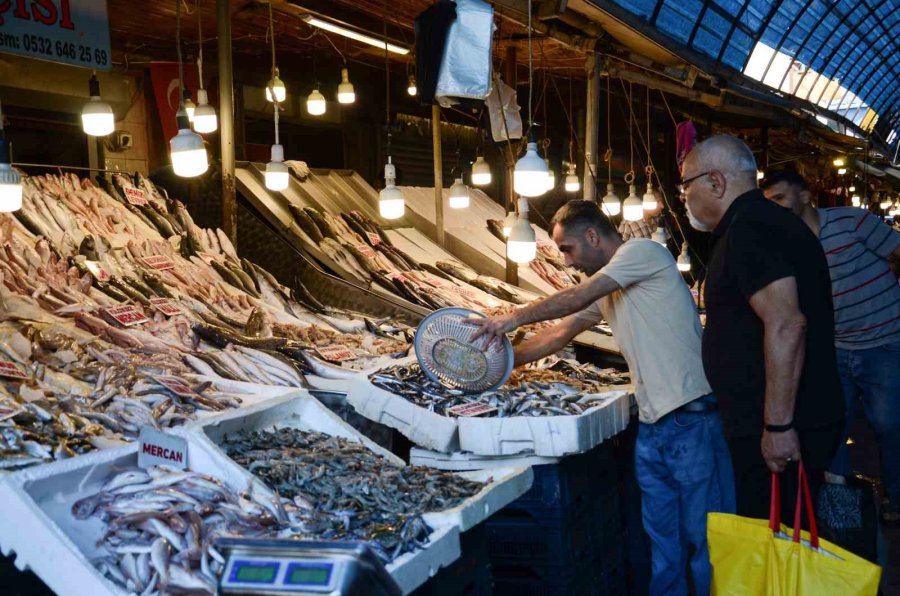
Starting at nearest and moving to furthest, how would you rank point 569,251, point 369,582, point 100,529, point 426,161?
point 369,582 < point 100,529 < point 569,251 < point 426,161

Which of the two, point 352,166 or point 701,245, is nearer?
point 352,166

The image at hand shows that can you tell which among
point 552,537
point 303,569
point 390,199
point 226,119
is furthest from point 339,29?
point 303,569

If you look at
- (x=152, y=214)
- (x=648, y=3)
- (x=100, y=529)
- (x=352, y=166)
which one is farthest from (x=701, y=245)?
(x=100, y=529)

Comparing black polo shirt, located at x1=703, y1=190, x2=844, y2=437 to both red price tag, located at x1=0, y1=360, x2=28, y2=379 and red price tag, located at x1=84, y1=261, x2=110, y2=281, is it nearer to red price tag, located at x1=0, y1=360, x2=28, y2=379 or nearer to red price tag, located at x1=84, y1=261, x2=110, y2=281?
red price tag, located at x1=0, y1=360, x2=28, y2=379

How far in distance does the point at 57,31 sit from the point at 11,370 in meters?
2.83

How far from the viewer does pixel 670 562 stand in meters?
3.74

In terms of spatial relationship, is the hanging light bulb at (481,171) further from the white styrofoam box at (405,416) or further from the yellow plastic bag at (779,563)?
the yellow plastic bag at (779,563)

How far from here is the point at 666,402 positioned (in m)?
3.70

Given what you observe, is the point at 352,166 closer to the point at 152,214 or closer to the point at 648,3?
the point at 152,214

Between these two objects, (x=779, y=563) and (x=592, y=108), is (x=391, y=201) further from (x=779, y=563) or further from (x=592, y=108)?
(x=779, y=563)

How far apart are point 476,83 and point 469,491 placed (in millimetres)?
2470

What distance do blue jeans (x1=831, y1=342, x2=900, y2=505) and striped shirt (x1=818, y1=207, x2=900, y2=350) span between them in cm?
8

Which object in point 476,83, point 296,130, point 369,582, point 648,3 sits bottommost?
point 369,582

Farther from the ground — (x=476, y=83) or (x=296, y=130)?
(x=296, y=130)
